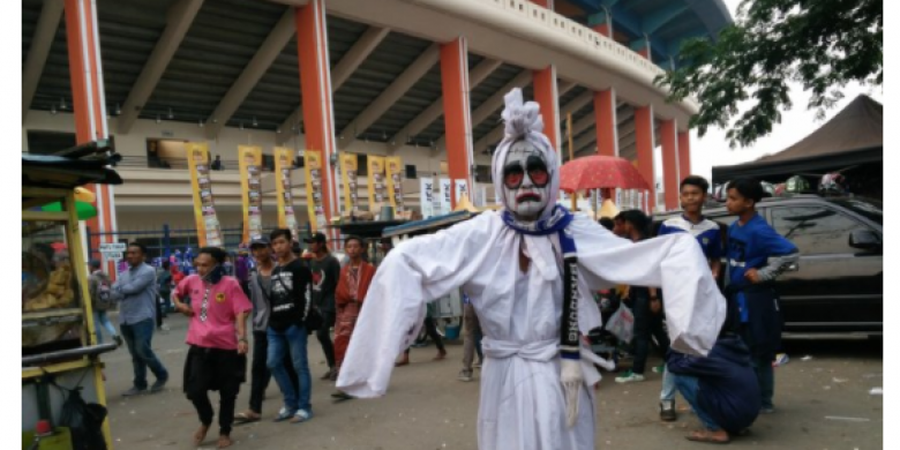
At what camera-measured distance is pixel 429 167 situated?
37.2 metres

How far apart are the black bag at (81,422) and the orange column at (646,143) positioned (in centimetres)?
3695

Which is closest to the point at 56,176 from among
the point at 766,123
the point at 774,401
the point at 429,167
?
the point at 774,401

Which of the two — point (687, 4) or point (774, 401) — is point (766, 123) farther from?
point (687, 4)

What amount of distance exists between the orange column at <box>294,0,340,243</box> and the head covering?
1804 centimetres

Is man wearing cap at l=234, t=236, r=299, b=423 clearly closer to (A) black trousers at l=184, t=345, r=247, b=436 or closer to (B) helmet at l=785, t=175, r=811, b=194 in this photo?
(A) black trousers at l=184, t=345, r=247, b=436

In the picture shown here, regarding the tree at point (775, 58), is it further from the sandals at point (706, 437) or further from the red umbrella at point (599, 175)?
the sandals at point (706, 437)

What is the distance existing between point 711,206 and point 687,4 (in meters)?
36.3

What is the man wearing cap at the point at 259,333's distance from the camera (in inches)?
253

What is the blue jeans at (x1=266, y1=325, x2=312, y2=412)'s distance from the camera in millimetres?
6344

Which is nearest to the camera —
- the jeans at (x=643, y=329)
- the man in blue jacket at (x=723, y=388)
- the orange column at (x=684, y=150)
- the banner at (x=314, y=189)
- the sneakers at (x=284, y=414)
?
the man in blue jacket at (x=723, y=388)

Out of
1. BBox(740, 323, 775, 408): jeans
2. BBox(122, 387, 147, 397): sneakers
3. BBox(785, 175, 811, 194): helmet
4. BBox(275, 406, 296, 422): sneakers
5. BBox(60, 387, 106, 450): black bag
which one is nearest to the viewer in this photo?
BBox(60, 387, 106, 450): black bag

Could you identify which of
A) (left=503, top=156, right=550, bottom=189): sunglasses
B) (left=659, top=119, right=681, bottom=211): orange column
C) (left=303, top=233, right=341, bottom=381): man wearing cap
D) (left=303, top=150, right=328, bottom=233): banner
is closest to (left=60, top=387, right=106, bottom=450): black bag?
(left=303, top=233, right=341, bottom=381): man wearing cap

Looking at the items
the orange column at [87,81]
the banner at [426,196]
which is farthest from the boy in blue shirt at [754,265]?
the orange column at [87,81]

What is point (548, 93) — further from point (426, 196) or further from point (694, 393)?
point (694, 393)
